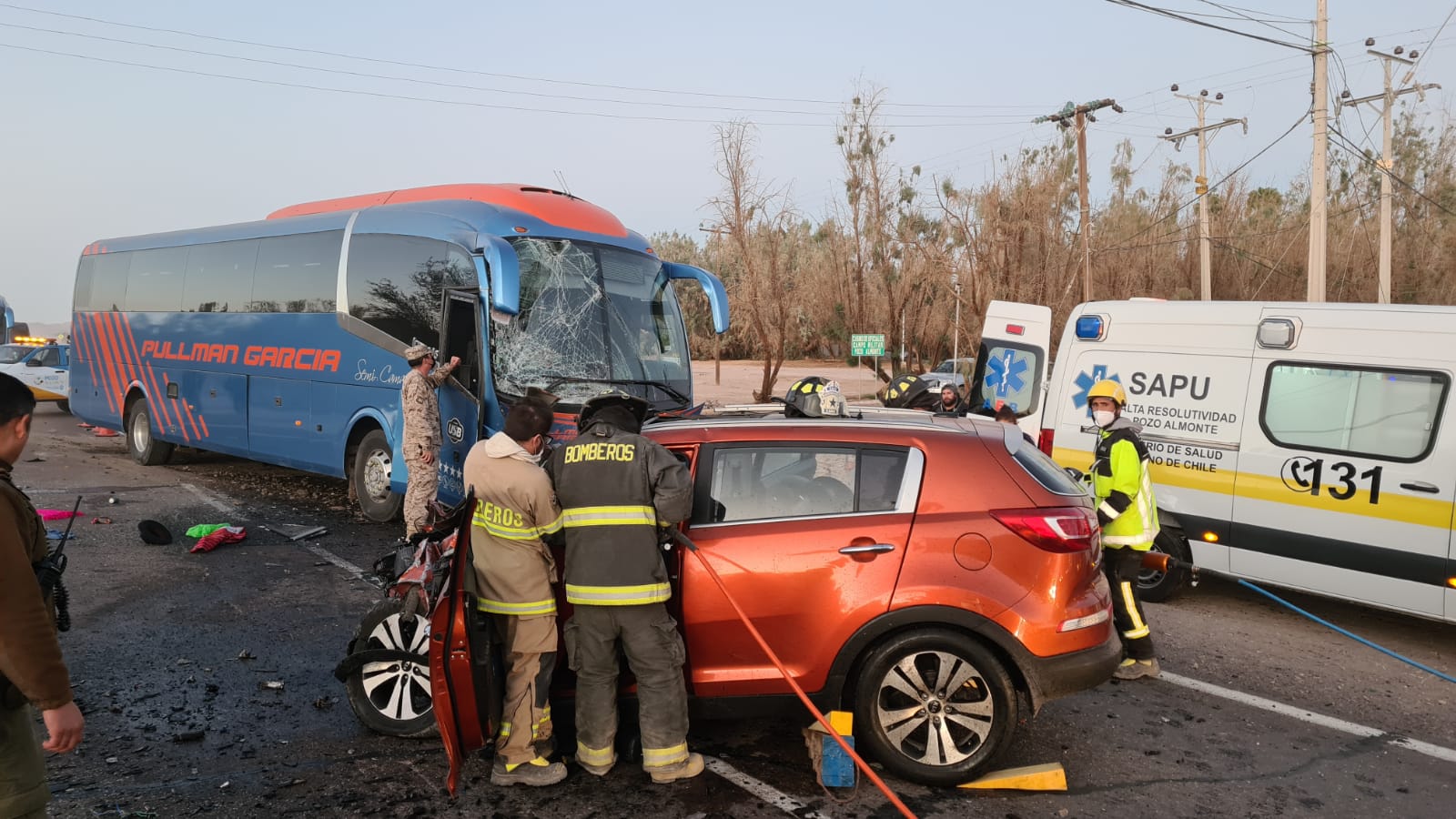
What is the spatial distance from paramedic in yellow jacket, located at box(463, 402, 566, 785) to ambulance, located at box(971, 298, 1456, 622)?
5.51 meters

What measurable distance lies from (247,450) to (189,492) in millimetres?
830

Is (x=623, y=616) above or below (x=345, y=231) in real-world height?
below

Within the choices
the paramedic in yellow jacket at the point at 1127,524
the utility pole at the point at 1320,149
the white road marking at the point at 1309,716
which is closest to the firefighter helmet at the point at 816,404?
the paramedic in yellow jacket at the point at 1127,524

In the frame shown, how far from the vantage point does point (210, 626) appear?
6.39 meters

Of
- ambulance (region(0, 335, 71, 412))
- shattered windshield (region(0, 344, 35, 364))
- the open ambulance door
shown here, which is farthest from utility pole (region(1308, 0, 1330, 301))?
shattered windshield (region(0, 344, 35, 364))

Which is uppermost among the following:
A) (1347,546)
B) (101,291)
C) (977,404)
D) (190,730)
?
(101,291)

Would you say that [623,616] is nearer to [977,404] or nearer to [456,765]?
[456,765]

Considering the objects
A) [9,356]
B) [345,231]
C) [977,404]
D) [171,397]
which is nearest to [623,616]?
[977,404]

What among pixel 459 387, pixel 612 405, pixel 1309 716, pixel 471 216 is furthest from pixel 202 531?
pixel 1309 716

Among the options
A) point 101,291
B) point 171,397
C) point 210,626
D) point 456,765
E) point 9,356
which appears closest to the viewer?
point 456,765

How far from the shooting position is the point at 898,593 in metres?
4.12

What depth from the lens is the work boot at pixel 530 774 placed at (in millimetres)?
4137

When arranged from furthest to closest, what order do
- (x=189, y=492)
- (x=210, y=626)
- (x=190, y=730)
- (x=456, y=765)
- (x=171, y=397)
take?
1. (x=171, y=397)
2. (x=189, y=492)
3. (x=210, y=626)
4. (x=190, y=730)
5. (x=456, y=765)

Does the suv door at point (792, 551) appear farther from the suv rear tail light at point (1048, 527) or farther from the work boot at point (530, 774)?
the work boot at point (530, 774)
